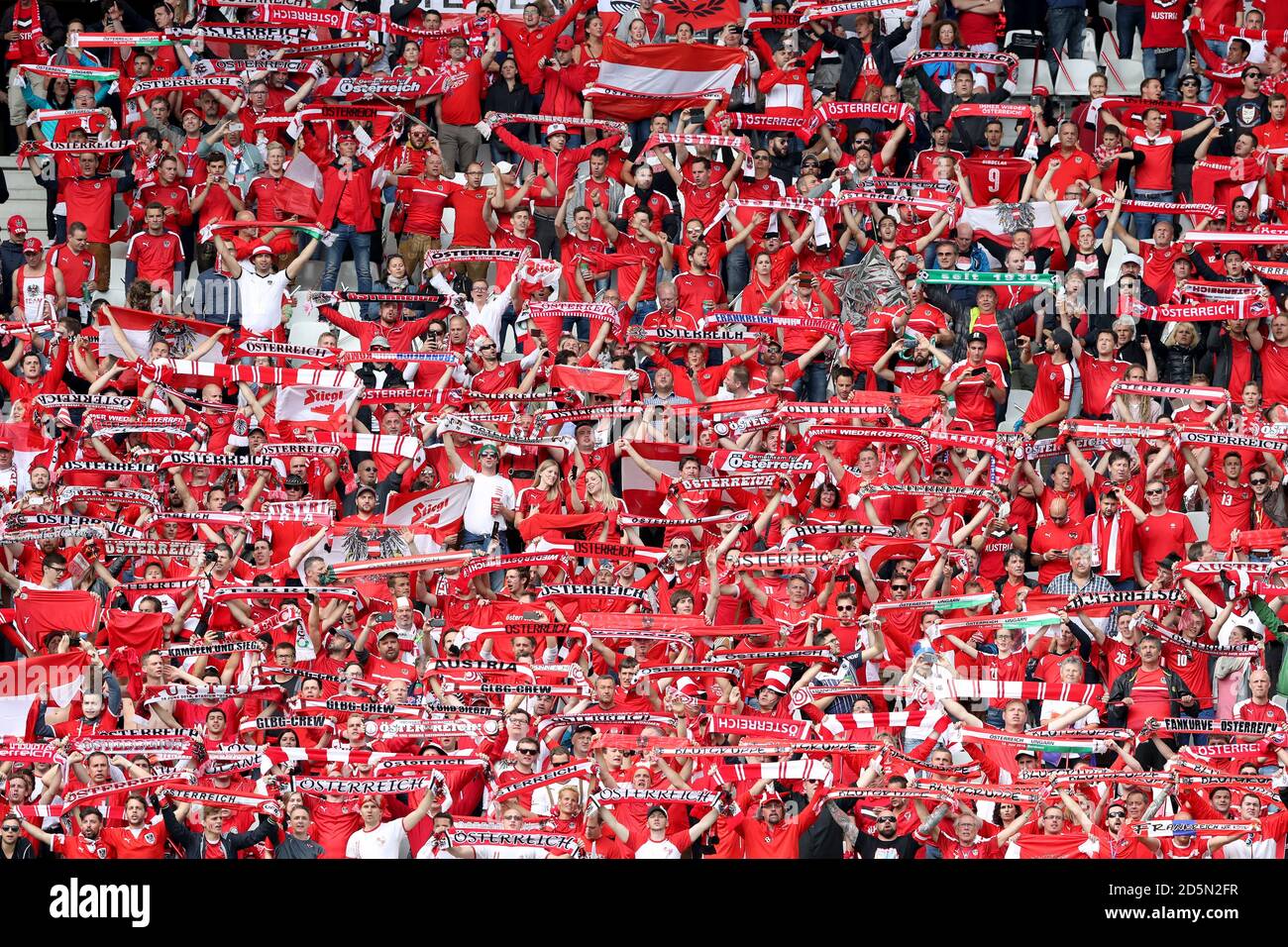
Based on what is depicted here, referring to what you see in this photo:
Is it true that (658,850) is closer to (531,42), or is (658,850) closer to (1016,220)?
(1016,220)

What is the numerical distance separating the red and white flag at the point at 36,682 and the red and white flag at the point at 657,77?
19.5 ft

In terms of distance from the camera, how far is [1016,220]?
19062 mm

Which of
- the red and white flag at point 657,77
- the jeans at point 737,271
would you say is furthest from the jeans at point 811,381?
the red and white flag at point 657,77

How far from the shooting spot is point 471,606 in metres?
17.1

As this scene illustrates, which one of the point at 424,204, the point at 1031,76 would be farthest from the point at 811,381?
A: the point at 1031,76

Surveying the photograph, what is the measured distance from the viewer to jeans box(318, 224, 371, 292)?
1897cm

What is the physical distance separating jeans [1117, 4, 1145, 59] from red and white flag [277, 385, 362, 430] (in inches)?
252

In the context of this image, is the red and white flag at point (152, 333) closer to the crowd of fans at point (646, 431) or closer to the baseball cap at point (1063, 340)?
the crowd of fans at point (646, 431)

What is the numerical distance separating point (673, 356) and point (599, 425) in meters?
0.91

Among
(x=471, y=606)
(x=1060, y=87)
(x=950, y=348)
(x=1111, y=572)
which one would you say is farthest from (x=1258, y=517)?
(x=471, y=606)

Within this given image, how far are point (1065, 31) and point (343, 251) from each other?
568 cm

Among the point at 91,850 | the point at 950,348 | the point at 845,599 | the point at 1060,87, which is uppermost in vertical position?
the point at 1060,87

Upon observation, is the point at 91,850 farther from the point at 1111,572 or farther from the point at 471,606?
the point at 1111,572
